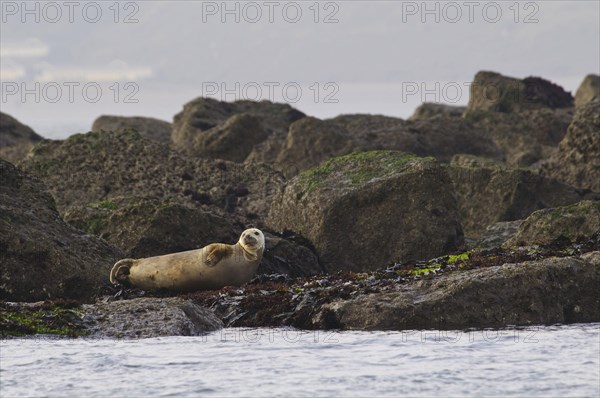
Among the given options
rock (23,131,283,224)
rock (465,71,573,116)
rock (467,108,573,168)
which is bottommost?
rock (23,131,283,224)

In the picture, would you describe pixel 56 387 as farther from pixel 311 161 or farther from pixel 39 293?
pixel 311 161


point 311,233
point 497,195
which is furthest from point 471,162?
point 311,233

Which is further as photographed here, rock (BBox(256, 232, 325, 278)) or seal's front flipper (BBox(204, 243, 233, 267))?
rock (BBox(256, 232, 325, 278))

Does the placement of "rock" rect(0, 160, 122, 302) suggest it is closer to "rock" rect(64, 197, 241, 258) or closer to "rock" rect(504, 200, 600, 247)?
"rock" rect(64, 197, 241, 258)

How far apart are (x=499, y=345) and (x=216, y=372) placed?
3.84m

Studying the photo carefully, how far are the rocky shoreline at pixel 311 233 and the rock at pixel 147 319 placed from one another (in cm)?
3

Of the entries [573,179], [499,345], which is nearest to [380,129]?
[573,179]

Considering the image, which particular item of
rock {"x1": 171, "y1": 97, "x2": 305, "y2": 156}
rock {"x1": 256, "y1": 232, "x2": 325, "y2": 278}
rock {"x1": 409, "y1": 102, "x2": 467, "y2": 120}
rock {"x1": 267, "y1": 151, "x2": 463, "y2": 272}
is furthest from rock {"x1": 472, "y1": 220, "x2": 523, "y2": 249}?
rock {"x1": 409, "y1": 102, "x2": 467, "y2": 120}

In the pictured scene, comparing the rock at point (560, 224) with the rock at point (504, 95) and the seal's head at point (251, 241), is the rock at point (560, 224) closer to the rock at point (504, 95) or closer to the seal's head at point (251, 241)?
the seal's head at point (251, 241)

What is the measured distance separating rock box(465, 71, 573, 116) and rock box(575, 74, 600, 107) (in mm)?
8322

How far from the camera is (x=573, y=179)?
33.3m

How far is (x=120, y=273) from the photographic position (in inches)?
807

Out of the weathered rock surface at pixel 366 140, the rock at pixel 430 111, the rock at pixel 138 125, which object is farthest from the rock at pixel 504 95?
the rock at pixel 138 125

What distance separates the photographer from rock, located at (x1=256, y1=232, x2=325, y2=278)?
885 inches
